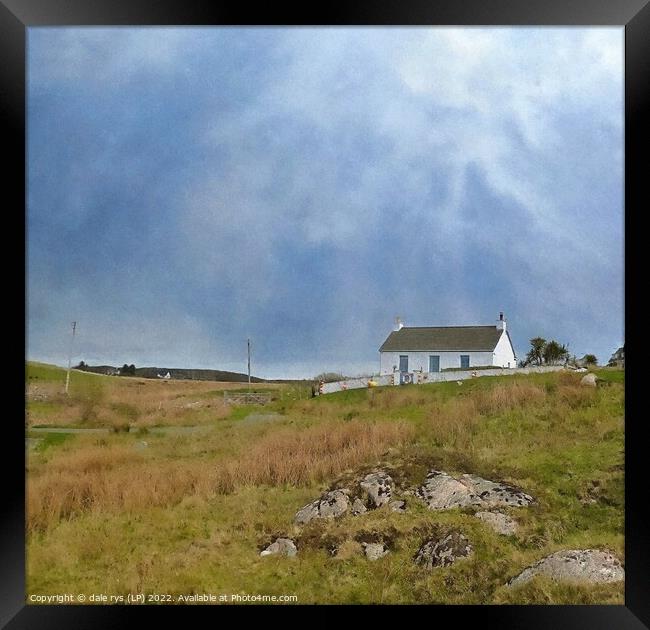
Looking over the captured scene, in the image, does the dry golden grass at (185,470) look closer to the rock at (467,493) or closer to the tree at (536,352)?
the rock at (467,493)

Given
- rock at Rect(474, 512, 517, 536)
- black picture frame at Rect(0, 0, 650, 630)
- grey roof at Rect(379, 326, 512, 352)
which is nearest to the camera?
black picture frame at Rect(0, 0, 650, 630)

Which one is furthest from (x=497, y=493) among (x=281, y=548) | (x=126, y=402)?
(x=126, y=402)

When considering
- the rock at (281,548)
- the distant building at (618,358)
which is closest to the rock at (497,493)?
the distant building at (618,358)

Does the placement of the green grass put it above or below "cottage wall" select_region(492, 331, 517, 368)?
below

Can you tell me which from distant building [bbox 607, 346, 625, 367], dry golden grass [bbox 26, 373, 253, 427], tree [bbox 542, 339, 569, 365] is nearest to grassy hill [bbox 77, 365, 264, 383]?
dry golden grass [bbox 26, 373, 253, 427]

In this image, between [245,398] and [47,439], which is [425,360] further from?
[47,439]

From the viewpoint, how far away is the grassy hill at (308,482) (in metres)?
2.40

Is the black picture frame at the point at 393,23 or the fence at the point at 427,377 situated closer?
the black picture frame at the point at 393,23

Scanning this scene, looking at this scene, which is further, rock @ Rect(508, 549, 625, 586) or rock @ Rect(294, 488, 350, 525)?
rock @ Rect(294, 488, 350, 525)

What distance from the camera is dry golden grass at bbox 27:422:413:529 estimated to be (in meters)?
2.50

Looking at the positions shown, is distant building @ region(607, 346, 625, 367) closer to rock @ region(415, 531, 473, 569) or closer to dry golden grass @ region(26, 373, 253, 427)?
rock @ region(415, 531, 473, 569)

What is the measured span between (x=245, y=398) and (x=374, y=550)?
99 cm

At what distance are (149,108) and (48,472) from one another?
194 centimetres

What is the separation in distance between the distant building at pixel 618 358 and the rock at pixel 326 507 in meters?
1.50
